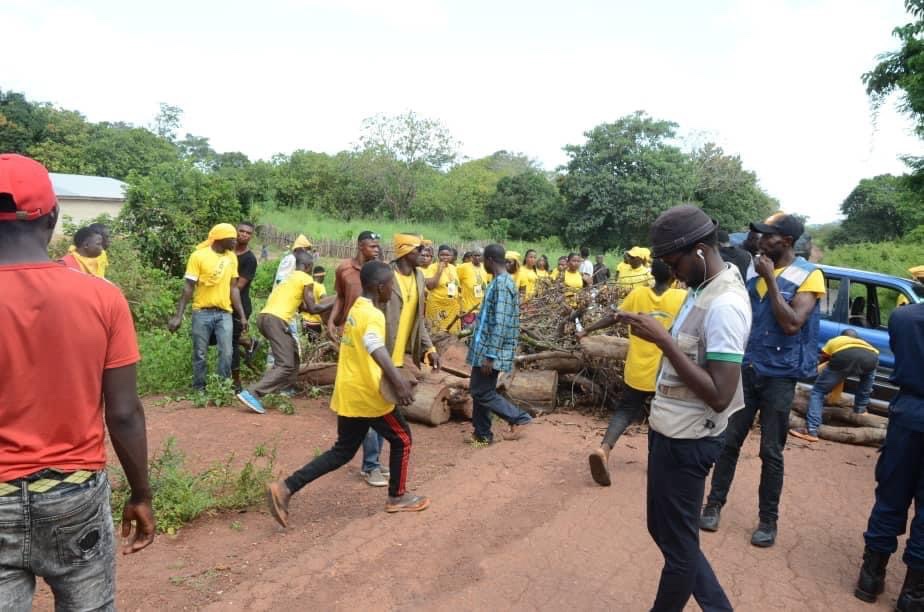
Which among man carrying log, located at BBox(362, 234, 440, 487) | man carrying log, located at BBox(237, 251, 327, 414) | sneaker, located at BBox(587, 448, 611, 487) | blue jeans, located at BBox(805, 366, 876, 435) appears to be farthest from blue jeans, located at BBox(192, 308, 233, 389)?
blue jeans, located at BBox(805, 366, 876, 435)

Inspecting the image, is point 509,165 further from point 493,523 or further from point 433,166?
point 493,523

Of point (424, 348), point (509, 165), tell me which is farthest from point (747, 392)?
point (509, 165)

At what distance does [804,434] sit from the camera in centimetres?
649

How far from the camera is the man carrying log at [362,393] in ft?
13.4

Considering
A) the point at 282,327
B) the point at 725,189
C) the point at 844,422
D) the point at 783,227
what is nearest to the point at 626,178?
the point at 725,189

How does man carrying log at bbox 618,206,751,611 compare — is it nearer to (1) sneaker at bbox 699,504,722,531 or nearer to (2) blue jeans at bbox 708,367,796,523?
(2) blue jeans at bbox 708,367,796,523

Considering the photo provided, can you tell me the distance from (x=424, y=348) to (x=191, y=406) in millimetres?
2776

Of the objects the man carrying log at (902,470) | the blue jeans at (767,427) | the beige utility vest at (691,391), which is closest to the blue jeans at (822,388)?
the blue jeans at (767,427)

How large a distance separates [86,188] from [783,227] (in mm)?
31666

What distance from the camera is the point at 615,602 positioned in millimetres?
3430

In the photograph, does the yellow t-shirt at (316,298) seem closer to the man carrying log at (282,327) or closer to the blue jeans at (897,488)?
the man carrying log at (282,327)

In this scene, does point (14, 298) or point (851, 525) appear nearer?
point (14, 298)

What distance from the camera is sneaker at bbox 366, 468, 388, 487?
5.07 m

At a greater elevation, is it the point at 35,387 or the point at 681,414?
the point at 35,387
